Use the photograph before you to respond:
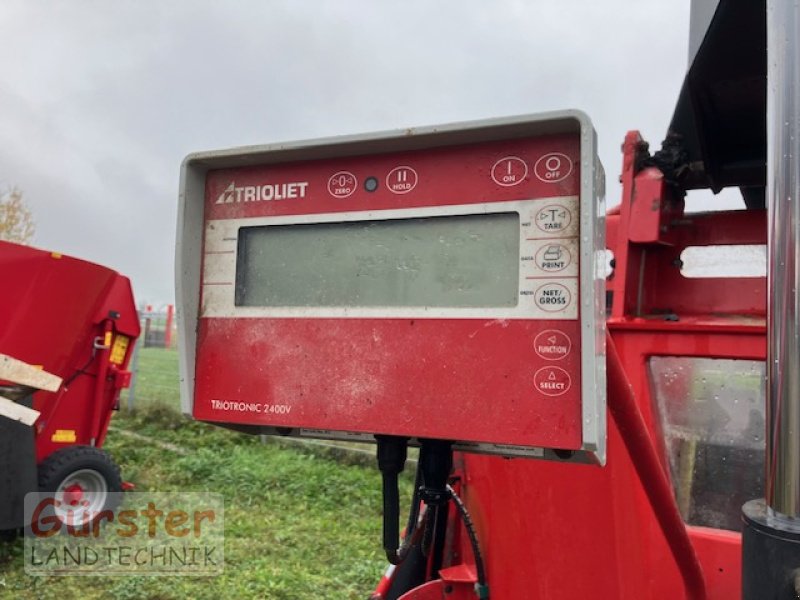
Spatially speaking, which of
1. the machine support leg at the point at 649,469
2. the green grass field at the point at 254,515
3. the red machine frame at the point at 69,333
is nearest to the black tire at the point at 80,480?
the red machine frame at the point at 69,333

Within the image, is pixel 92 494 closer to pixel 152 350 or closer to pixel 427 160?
pixel 427 160

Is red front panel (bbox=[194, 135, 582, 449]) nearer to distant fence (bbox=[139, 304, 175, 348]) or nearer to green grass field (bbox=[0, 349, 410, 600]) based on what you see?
green grass field (bbox=[0, 349, 410, 600])

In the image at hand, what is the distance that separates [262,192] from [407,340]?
0.38 m

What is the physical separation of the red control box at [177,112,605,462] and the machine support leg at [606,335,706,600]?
14 centimetres

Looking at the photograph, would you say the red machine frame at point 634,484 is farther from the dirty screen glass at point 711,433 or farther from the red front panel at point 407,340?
the red front panel at point 407,340

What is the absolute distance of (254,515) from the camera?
222 inches

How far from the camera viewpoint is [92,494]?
5078mm

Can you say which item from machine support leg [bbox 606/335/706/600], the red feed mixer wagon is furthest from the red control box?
the red feed mixer wagon

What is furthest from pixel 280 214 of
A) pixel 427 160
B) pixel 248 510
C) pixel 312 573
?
pixel 248 510

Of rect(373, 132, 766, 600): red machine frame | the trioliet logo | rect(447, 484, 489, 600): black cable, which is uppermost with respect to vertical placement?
the trioliet logo

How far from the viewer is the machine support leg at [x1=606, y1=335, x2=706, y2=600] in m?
1.08

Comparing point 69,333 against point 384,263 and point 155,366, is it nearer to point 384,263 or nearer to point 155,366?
point 384,263

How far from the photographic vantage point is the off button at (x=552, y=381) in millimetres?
961

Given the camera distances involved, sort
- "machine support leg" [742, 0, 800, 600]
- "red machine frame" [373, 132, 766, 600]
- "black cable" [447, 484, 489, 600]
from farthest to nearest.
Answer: "black cable" [447, 484, 489, 600], "red machine frame" [373, 132, 766, 600], "machine support leg" [742, 0, 800, 600]
